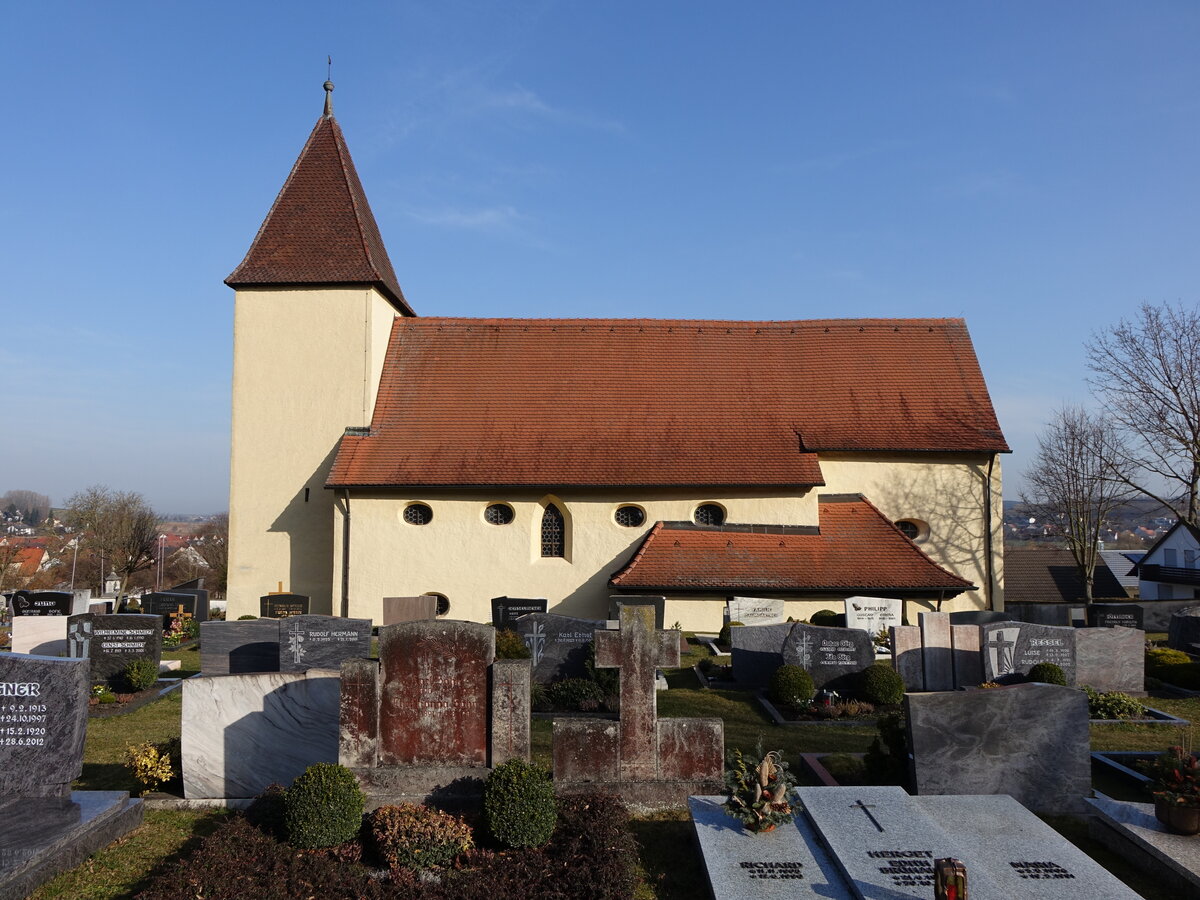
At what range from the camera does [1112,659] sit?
1409cm

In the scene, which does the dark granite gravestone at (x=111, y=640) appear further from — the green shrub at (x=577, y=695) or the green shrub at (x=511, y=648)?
the green shrub at (x=577, y=695)

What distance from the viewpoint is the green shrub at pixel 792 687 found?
41.4 feet

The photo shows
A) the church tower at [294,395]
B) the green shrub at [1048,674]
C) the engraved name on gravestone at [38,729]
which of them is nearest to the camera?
the engraved name on gravestone at [38,729]

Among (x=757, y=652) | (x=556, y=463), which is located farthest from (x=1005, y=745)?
(x=556, y=463)

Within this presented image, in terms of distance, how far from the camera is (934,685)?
13.3 meters

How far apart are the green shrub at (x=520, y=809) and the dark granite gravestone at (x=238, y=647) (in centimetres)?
750

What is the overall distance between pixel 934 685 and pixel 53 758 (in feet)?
37.9

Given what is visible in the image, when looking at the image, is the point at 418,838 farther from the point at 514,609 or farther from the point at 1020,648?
the point at 514,609

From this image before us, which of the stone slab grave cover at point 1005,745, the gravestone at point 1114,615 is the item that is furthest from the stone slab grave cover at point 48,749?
the gravestone at point 1114,615

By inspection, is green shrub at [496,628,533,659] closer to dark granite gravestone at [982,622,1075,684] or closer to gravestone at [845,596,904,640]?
gravestone at [845,596,904,640]

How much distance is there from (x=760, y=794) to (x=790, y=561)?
13.1m

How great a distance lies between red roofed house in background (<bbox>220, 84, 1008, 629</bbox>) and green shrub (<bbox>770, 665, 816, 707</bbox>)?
6.57 m

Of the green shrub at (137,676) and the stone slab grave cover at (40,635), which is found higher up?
the stone slab grave cover at (40,635)

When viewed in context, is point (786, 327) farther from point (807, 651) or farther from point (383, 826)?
point (383, 826)
